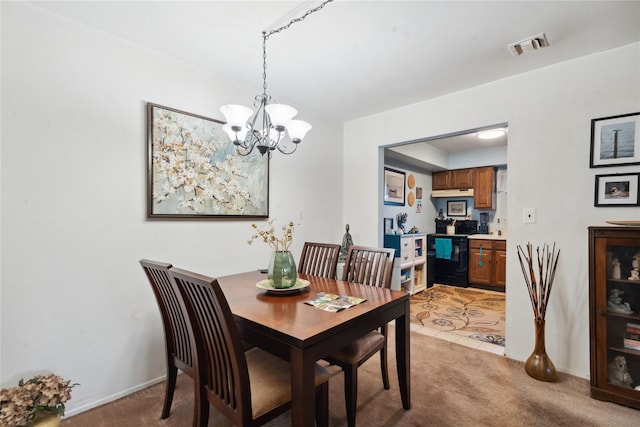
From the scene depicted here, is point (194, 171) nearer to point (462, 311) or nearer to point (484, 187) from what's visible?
point (462, 311)

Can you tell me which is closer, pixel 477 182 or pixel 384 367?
pixel 384 367

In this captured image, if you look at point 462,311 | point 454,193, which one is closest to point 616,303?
point 462,311

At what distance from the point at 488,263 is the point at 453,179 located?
164 centimetres

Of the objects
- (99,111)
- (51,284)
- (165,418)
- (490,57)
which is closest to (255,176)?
(99,111)

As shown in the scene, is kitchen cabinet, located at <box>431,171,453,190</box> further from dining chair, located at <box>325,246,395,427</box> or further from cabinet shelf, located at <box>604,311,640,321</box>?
dining chair, located at <box>325,246,395,427</box>

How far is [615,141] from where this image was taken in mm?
2143

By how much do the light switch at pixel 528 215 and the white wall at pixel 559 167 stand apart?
0.10 ft

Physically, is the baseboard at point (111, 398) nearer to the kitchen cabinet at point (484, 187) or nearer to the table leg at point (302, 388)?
the table leg at point (302, 388)

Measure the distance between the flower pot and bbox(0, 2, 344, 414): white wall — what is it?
0.44 m

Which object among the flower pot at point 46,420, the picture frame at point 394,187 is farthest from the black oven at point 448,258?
the flower pot at point 46,420

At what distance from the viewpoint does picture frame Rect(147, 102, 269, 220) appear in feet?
7.19

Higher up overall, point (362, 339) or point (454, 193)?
point (454, 193)

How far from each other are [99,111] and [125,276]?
1.10 m

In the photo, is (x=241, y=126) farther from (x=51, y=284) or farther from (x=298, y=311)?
(x=51, y=284)
